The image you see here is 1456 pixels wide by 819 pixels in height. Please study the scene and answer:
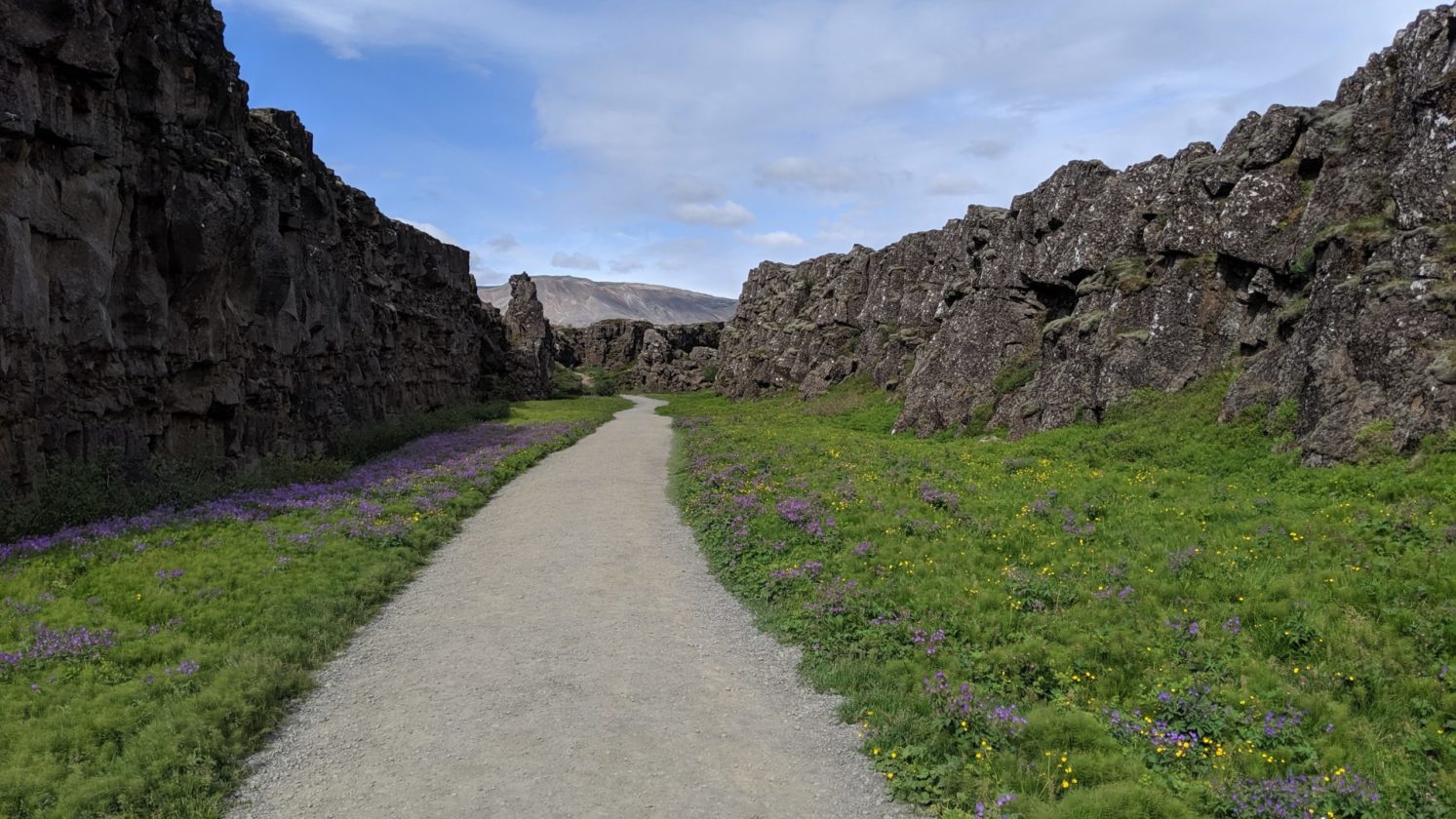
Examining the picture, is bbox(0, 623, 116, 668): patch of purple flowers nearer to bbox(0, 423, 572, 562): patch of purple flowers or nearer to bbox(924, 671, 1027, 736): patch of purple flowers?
bbox(0, 423, 572, 562): patch of purple flowers

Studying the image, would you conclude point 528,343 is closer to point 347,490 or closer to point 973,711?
point 347,490

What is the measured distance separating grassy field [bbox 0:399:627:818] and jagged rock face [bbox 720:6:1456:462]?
22.3 m

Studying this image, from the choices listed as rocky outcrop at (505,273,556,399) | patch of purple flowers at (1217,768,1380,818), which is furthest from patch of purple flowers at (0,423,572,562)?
rocky outcrop at (505,273,556,399)

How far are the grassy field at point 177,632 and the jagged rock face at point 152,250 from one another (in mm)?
4387

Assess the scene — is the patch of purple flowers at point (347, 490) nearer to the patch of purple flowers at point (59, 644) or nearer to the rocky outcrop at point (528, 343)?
the patch of purple flowers at point (59, 644)

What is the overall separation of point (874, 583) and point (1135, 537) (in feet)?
18.3

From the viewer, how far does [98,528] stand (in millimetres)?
17156

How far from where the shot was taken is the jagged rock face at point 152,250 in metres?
17.8

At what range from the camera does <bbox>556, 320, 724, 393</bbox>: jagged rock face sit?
128m

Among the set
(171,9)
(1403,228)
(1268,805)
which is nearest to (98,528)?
(171,9)

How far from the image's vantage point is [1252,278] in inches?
1056

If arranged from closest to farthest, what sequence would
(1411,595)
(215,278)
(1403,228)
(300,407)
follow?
(1411,595), (1403,228), (215,278), (300,407)

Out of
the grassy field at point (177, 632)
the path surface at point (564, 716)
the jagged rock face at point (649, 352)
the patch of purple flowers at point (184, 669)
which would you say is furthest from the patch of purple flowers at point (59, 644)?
the jagged rock face at point (649, 352)

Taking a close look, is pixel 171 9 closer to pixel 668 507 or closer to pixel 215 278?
pixel 215 278
